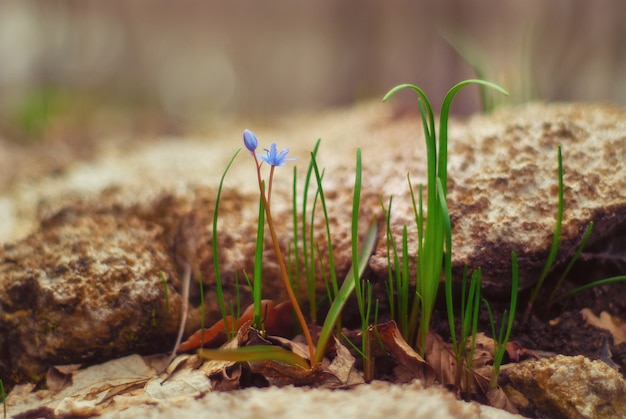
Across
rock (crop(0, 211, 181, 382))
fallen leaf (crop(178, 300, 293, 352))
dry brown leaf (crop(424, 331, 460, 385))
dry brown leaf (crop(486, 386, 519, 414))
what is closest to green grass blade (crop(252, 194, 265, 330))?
fallen leaf (crop(178, 300, 293, 352))

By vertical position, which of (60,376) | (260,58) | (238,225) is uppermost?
(260,58)

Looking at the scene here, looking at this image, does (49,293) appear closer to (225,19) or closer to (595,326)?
(595,326)

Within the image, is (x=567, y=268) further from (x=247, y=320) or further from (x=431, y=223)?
(x=247, y=320)

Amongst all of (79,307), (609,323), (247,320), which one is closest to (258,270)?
(247,320)

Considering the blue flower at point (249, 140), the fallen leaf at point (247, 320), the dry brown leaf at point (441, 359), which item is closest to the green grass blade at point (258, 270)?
the fallen leaf at point (247, 320)

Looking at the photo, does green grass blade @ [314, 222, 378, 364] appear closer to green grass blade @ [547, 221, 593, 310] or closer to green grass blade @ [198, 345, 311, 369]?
green grass blade @ [198, 345, 311, 369]
